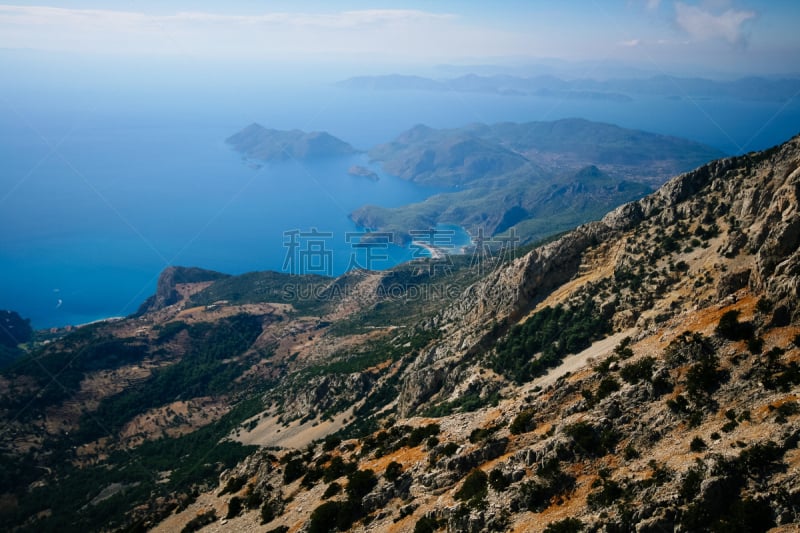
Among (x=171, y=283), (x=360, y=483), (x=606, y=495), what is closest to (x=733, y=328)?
(x=606, y=495)

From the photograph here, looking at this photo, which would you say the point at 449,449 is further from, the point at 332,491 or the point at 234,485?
the point at 234,485

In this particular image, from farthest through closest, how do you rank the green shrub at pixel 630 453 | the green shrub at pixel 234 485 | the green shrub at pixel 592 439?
the green shrub at pixel 234 485
the green shrub at pixel 592 439
the green shrub at pixel 630 453

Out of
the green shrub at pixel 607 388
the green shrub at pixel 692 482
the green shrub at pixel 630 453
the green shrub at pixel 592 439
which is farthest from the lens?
the green shrub at pixel 607 388

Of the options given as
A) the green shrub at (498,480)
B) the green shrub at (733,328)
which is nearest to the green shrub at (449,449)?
the green shrub at (498,480)

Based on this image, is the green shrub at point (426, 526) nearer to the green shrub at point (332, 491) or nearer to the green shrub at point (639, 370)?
the green shrub at point (332, 491)

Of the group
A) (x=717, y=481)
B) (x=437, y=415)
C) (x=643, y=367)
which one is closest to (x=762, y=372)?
(x=643, y=367)

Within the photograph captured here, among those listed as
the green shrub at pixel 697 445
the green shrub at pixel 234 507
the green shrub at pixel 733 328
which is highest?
the green shrub at pixel 733 328
